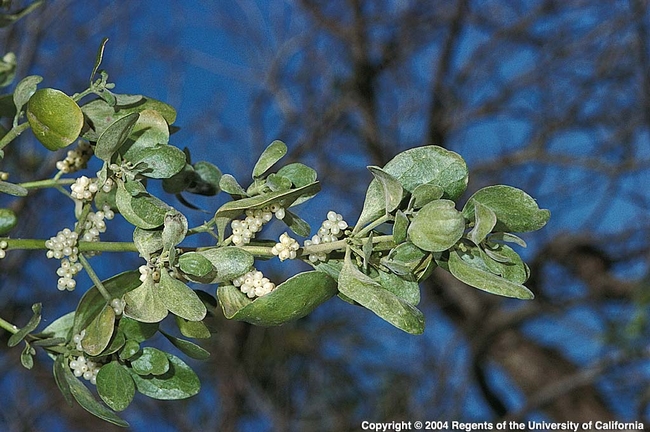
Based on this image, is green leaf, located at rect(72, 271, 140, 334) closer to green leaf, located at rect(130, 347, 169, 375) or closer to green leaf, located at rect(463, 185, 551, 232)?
green leaf, located at rect(130, 347, 169, 375)

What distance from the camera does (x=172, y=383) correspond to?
0.27m

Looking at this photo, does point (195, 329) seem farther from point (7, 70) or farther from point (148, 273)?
point (7, 70)

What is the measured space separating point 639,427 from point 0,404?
1.39 metres

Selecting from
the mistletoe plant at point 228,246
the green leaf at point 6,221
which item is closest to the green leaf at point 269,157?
the mistletoe plant at point 228,246

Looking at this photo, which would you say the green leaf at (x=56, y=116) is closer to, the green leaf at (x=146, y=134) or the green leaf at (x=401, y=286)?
the green leaf at (x=146, y=134)

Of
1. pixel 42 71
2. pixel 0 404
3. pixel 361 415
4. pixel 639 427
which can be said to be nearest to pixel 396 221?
pixel 639 427

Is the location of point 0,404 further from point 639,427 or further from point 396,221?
point 396,221

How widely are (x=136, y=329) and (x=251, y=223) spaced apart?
0.21 ft

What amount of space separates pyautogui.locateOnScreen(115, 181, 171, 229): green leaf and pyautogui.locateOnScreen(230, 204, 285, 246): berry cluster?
0.02 m

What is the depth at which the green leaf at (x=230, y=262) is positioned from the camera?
8.6 inches

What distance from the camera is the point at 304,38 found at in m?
1.71

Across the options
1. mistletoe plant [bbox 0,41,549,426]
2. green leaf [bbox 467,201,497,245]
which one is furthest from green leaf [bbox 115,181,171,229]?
green leaf [bbox 467,201,497,245]

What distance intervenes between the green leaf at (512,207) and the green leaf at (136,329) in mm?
125

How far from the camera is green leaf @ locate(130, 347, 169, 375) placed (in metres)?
0.26
